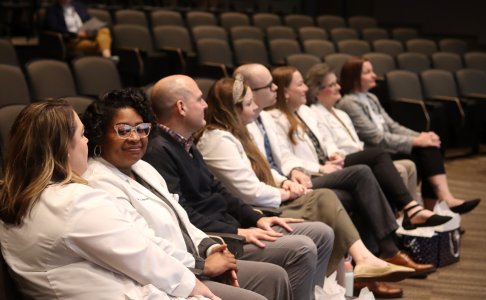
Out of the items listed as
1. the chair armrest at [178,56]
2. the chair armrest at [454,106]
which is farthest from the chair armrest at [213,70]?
the chair armrest at [454,106]

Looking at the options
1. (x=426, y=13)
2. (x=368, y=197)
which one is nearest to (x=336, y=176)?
(x=368, y=197)

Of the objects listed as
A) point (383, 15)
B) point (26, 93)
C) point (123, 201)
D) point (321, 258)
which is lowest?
point (383, 15)

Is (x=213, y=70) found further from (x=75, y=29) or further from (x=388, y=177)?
(x=388, y=177)

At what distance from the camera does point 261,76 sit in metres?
3.98

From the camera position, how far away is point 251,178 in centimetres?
356

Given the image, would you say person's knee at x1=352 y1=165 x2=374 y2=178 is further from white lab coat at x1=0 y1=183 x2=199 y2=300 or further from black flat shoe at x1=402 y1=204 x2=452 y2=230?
white lab coat at x1=0 y1=183 x2=199 y2=300

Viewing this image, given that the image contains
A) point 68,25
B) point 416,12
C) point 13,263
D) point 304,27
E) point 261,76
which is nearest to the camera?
point 13,263

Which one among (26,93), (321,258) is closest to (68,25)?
(26,93)

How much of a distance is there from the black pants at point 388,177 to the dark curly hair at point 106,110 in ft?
6.80

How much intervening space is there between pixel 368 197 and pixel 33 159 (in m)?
2.33

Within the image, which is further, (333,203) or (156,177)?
(333,203)

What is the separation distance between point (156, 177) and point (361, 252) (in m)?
1.28

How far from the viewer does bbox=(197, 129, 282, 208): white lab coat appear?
138 inches

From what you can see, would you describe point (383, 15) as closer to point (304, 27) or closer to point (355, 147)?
point (304, 27)
